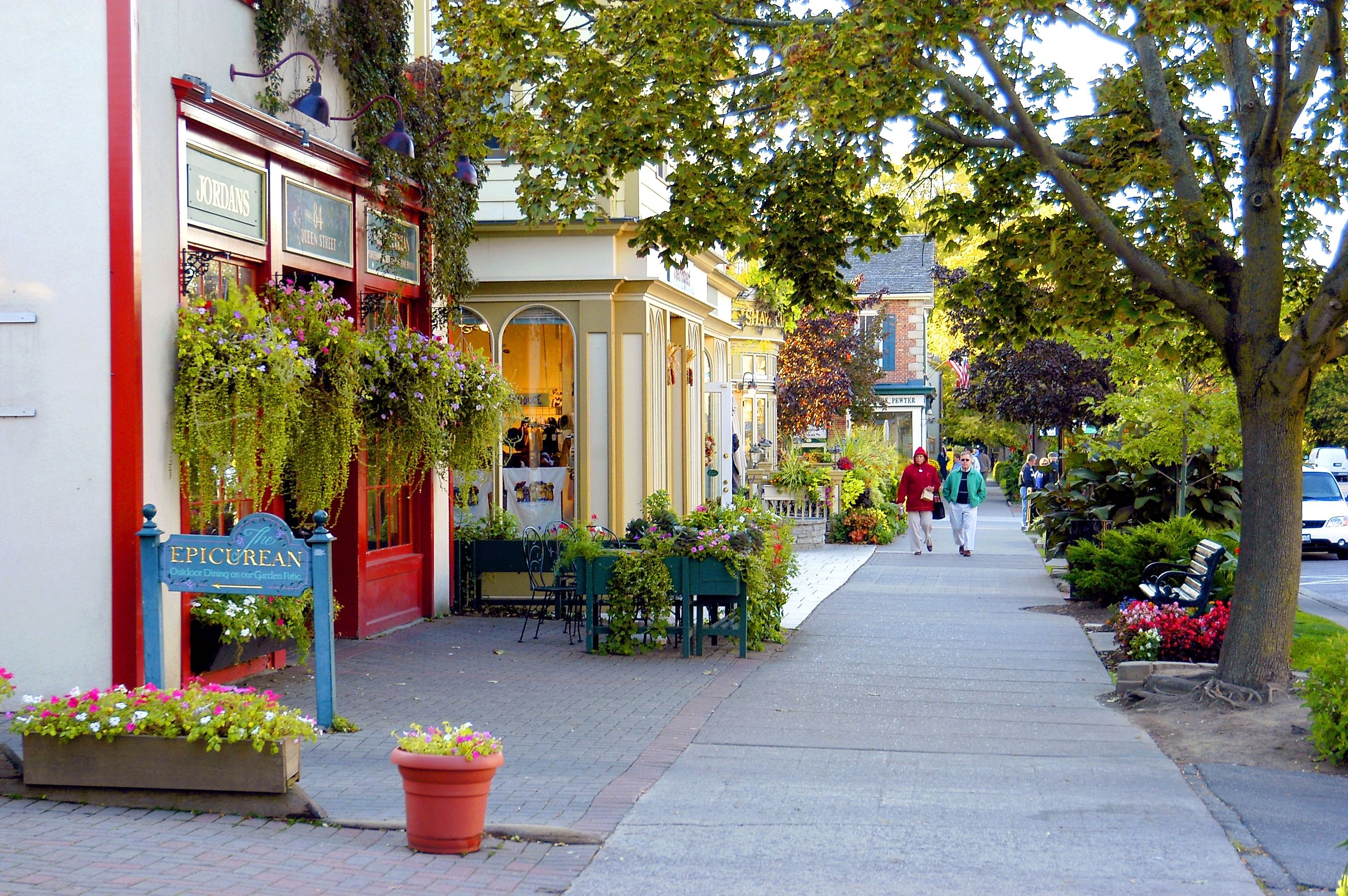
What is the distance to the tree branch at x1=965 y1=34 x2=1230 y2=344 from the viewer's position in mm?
8812

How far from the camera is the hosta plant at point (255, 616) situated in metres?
8.49

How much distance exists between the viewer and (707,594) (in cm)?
1096

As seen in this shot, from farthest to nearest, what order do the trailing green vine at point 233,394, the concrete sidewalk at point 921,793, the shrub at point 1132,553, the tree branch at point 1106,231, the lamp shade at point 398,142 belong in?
1. the shrub at point 1132,553
2. the lamp shade at point 398,142
3. the tree branch at point 1106,231
4. the trailing green vine at point 233,394
5. the concrete sidewalk at point 921,793

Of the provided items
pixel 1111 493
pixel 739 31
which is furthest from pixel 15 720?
pixel 1111 493

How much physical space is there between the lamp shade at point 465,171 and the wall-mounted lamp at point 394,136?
0.98 meters

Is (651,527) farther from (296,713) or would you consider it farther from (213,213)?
(296,713)

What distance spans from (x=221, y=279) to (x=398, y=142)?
2.37 meters

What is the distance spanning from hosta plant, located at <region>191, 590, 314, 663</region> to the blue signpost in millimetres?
944

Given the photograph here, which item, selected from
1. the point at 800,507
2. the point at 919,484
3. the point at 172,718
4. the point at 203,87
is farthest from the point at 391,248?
the point at 800,507

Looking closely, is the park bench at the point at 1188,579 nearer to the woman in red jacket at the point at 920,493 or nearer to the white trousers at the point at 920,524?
the woman in red jacket at the point at 920,493

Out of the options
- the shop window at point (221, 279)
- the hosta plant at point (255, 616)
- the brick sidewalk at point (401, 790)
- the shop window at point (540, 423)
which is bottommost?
the brick sidewalk at point (401, 790)

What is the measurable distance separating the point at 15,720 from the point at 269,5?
563cm

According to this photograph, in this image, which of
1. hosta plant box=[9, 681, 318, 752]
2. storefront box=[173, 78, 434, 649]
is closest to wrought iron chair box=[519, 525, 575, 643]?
storefront box=[173, 78, 434, 649]

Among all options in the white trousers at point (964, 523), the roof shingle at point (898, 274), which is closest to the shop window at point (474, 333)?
the white trousers at point (964, 523)
